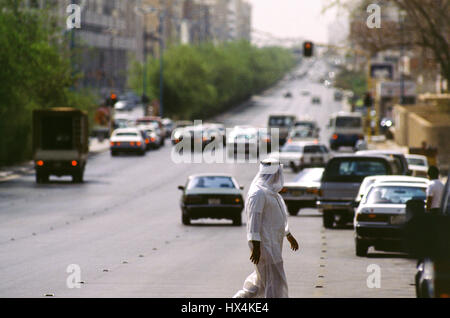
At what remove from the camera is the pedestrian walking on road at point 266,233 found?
12.5 meters

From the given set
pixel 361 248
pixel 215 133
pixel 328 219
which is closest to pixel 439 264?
pixel 361 248

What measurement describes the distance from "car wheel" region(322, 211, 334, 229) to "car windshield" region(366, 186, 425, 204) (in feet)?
22.7

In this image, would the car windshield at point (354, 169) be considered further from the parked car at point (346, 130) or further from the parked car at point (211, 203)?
the parked car at point (346, 130)

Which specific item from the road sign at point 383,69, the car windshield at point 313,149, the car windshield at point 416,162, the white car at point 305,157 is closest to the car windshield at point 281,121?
the road sign at point 383,69

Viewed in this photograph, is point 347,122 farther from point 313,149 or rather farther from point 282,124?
point 313,149

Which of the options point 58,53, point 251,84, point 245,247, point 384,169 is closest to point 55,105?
point 58,53

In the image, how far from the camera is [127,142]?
73.0 m

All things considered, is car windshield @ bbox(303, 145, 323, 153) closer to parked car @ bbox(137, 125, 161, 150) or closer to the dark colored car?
parked car @ bbox(137, 125, 161, 150)

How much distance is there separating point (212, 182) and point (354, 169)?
4462mm

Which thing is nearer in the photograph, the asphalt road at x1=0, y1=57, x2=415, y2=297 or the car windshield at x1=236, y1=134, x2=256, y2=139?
the asphalt road at x1=0, y1=57, x2=415, y2=297

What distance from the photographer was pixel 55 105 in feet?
229

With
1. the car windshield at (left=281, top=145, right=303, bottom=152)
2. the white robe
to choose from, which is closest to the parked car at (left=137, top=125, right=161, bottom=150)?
the car windshield at (left=281, top=145, right=303, bottom=152)

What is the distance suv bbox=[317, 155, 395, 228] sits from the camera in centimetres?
3064
